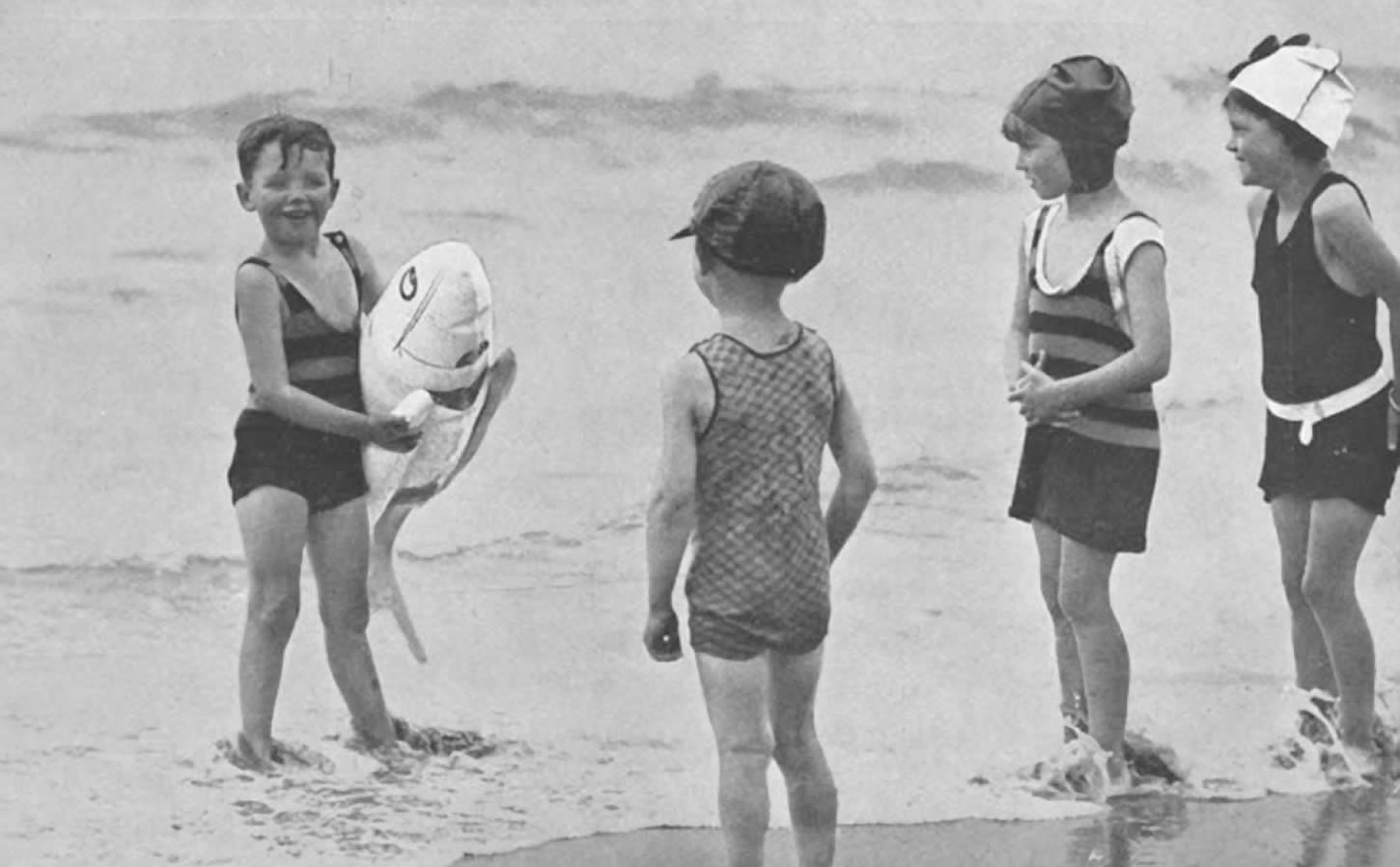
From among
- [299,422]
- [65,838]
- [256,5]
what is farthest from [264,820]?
[256,5]

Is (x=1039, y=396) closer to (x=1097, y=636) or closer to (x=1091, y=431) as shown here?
(x=1091, y=431)

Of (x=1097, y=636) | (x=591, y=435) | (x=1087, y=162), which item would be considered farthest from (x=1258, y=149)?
(x=591, y=435)

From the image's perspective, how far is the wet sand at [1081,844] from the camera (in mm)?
6441

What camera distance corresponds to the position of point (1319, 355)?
22.7 feet

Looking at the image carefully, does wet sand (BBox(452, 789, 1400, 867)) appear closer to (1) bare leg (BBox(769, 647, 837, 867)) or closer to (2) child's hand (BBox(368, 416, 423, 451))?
(1) bare leg (BBox(769, 647, 837, 867))

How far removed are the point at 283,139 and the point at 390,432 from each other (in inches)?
27.8

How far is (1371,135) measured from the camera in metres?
7.12

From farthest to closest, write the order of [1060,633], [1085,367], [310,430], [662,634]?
[1060,633] < [1085,367] < [310,430] < [662,634]

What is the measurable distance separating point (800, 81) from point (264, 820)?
7.01 ft

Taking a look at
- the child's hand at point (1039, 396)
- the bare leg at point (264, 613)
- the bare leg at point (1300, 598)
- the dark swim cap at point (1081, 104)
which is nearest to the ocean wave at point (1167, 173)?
the dark swim cap at point (1081, 104)

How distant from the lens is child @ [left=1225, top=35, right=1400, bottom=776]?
683cm

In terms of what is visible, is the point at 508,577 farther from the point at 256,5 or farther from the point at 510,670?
the point at 256,5

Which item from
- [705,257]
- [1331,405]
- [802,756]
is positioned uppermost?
[705,257]

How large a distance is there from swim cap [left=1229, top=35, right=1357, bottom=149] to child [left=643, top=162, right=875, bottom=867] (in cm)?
153
